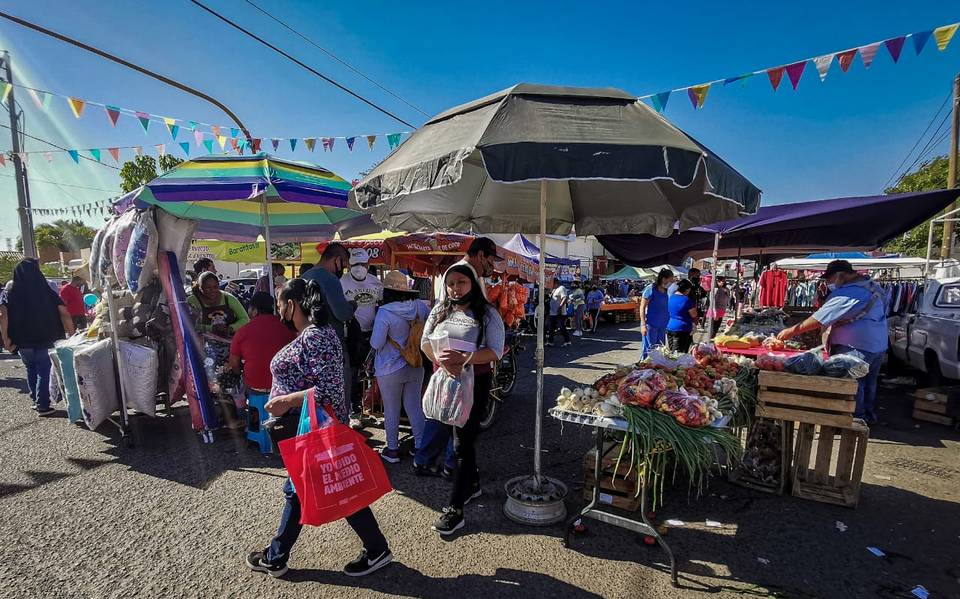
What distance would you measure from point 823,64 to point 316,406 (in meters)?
7.70

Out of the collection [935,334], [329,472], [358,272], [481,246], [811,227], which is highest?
[811,227]

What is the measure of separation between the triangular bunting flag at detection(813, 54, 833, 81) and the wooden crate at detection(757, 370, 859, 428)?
4.89 metres

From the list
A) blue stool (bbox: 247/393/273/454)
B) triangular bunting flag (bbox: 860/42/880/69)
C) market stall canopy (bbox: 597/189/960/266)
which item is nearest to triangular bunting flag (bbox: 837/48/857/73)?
triangular bunting flag (bbox: 860/42/880/69)

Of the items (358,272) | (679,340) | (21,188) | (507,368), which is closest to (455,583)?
(358,272)

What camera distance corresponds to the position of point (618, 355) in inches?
443

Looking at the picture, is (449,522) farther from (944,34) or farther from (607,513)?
(944,34)

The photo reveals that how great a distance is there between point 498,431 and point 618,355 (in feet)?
22.4

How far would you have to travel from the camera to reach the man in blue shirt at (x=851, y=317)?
485 centimetres

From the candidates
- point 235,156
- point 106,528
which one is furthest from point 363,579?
point 235,156

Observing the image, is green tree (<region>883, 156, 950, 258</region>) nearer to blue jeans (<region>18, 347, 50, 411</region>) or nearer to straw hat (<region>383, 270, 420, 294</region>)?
straw hat (<region>383, 270, 420, 294</region>)

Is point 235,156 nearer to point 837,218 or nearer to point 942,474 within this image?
point 837,218

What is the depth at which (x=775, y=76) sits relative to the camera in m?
6.23

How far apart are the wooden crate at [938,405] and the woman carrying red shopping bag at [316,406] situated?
23.5 feet

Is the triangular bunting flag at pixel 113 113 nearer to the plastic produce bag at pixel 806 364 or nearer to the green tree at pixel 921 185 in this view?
the plastic produce bag at pixel 806 364
